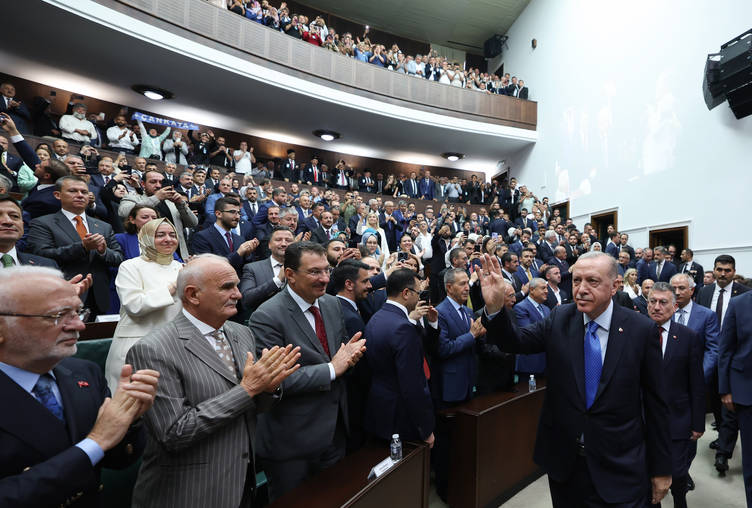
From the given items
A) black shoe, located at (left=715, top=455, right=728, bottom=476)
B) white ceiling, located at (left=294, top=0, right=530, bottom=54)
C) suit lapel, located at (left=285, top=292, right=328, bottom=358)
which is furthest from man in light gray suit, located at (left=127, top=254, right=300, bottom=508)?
white ceiling, located at (left=294, top=0, right=530, bottom=54)

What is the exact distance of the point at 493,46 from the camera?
605 inches

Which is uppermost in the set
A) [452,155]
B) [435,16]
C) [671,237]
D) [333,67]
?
[435,16]

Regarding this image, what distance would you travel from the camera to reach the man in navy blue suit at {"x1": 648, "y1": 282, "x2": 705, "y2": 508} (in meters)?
2.46

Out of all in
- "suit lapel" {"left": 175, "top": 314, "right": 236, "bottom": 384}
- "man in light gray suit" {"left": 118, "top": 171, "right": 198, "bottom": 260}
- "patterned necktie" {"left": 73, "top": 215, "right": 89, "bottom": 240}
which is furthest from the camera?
"man in light gray suit" {"left": 118, "top": 171, "right": 198, "bottom": 260}

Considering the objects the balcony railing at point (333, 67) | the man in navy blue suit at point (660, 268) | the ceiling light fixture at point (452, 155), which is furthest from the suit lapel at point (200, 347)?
the ceiling light fixture at point (452, 155)

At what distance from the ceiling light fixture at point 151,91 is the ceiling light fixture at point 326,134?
14.0 ft

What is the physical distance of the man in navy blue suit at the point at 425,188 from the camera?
12555 millimetres

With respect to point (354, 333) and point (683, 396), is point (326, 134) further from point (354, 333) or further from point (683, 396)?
point (683, 396)

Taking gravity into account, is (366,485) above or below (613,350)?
below

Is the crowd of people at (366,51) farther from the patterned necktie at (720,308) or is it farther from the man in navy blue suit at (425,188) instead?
the patterned necktie at (720,308)

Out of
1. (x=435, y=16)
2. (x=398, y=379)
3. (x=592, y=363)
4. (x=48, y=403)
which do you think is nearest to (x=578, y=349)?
(x=592, y=363)

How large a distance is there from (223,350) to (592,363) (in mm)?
1564

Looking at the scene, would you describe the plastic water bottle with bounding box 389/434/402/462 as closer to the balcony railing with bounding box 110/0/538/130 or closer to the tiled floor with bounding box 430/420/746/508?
the tiled floor with bounding box 430/420/746/508

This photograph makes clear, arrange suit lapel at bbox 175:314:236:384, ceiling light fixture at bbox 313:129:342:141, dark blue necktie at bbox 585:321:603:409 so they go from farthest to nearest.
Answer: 1. ceiling light fixture at bbox 313:129:342:141
2. dark blue necktie at bbox 585:321:603:409
3. suit lapel at bbox 175:314:236:384
